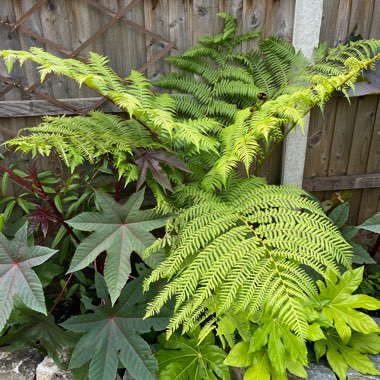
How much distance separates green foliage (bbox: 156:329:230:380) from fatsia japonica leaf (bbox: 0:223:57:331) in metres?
0.63

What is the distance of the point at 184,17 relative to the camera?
2213mm

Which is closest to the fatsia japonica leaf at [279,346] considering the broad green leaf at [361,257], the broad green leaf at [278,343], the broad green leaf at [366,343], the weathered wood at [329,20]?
the broad green leaf at [278,343]

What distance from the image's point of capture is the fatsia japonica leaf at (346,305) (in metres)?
1.81

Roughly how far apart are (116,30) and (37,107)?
61cm

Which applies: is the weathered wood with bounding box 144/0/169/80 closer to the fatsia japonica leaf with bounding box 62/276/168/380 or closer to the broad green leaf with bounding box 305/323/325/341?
the fatsia japonica leaf with bounding box 62/276/168/380

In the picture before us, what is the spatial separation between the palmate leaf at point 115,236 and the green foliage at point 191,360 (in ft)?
1.52

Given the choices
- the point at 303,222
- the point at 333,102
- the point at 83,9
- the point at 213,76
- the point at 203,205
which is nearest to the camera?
the point at 303,222

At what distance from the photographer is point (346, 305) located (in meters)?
1.87

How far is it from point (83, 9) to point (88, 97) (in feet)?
1.52

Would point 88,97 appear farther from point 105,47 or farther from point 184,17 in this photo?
point 184,17

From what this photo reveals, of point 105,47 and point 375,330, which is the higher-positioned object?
point 105,47

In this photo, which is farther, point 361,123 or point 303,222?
point 361,123

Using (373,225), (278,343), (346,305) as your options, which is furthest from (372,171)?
(278,343)

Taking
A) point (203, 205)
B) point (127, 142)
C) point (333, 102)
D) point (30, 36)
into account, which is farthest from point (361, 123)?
point (30, 36)
